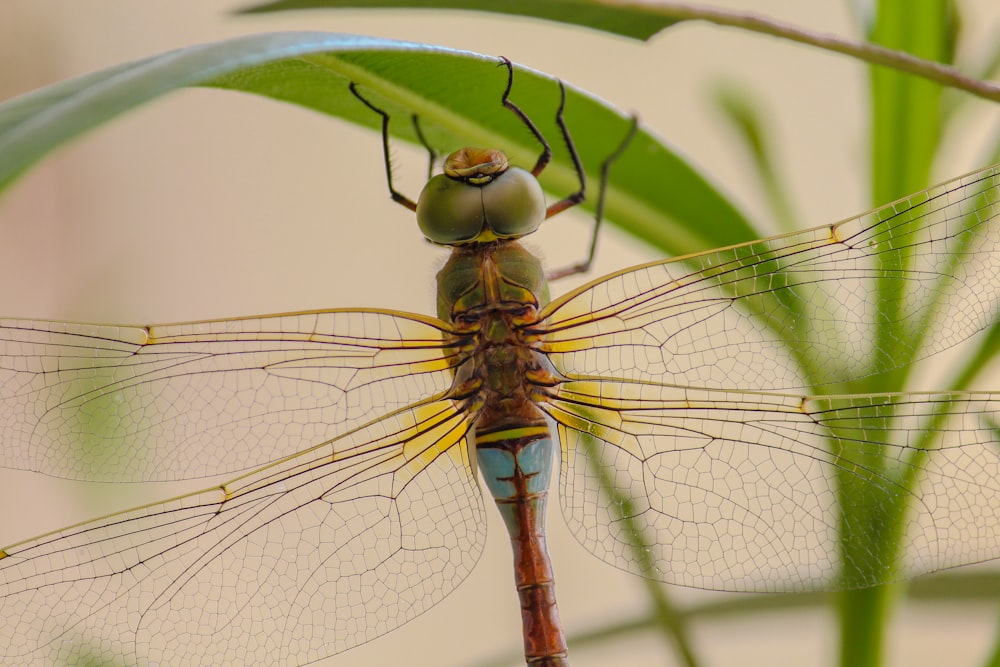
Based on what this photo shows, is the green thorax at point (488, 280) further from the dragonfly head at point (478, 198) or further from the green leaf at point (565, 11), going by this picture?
the green leaf at point (565, 11)

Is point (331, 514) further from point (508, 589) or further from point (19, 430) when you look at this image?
point (508, 589)

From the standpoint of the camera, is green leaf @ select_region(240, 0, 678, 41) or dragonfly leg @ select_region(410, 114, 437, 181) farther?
dragonfly leg @ select_region(410, 114, 437, 181)

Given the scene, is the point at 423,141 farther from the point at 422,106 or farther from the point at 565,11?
the point at 565,11

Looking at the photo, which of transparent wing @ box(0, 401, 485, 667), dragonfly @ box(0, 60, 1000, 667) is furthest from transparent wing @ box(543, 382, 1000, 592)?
transparent wing @ box(0, 401, 485, 667)

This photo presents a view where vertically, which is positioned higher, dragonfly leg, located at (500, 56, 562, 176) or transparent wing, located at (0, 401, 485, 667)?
dragonfly leg, located at (500, 56, 562, 176)

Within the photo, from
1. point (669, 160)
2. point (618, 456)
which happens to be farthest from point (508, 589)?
point (669, 160)

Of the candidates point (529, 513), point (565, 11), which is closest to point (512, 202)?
point (565, 11)

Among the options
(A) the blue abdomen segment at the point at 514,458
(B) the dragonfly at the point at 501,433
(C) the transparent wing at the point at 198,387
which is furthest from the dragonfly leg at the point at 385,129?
(A) the blue abdomen segment at the point at 514,458

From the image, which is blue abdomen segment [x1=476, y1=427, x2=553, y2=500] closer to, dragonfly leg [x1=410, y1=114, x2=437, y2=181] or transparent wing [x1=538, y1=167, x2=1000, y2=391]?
transparent wing [x1=538, y1=167, x2=1000, y2=391]
